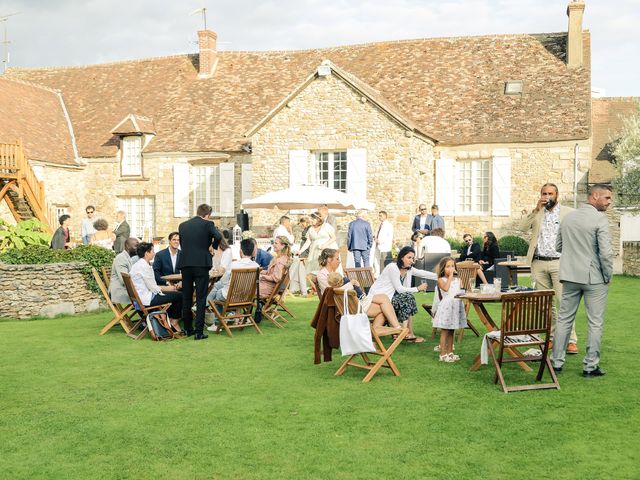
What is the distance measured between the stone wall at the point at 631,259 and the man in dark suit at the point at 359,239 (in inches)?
289

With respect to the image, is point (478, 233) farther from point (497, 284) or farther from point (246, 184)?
point (497, 284)

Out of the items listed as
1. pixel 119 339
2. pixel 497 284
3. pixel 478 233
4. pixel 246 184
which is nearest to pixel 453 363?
pixel 497 284

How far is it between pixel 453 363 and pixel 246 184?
658 inches

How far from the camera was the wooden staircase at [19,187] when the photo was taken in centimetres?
2041

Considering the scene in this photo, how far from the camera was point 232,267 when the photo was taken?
10.4 meters

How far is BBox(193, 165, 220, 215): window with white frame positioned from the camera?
24.8m

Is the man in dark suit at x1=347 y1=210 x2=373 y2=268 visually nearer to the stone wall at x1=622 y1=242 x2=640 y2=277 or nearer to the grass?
the grass

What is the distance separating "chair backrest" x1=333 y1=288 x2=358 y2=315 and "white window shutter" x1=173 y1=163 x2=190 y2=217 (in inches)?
725

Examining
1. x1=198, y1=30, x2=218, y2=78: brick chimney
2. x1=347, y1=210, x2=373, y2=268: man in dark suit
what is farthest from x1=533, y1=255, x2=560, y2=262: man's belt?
x1=198, y1=30, x2=218, y2=78: brick chimney

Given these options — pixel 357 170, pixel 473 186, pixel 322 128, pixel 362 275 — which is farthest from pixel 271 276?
pixel 473 186

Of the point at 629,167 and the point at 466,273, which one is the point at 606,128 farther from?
the point at 466,273

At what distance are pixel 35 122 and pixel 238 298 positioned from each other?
1866 cm

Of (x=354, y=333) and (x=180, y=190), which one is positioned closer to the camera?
(x=354, y=333)

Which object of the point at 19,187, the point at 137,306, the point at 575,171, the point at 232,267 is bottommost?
the point at 137,306
